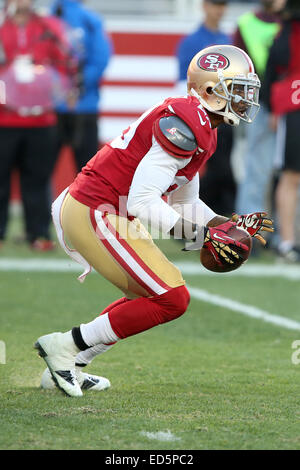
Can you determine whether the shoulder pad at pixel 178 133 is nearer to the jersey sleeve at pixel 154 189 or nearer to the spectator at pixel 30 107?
the jersey sleeve at pixel 154 189

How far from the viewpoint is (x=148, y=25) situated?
10.9 meters

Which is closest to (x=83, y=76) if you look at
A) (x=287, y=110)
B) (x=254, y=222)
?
(x=287, y=110)

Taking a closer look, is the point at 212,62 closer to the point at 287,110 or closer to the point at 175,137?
the point at 175,137

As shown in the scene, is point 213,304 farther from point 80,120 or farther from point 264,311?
point 80,120

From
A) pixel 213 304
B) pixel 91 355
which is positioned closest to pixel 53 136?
pixel 213 304

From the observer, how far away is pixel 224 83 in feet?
12.9

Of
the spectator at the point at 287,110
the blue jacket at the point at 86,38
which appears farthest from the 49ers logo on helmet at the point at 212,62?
the blue jacket at the point at 86,38

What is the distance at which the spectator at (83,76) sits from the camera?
8281mm

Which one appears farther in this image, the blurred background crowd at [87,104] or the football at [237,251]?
the blurred background crowd at [87,104]

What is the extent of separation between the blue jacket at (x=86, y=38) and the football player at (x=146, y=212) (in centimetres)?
436

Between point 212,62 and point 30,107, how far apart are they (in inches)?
162

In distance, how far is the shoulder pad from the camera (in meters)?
3.68

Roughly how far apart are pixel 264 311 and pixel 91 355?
2.12 metres
